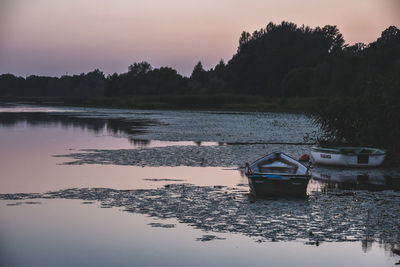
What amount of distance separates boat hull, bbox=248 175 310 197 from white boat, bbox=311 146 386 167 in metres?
9.48

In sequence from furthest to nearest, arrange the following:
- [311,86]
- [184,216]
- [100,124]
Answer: [311,86] → [100,124] → [184,216]

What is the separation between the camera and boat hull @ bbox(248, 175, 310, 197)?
19.5 meters

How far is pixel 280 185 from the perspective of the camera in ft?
64.1

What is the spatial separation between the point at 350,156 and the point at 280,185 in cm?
997

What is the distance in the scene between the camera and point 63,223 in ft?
53.4

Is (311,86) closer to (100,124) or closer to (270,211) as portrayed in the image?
(100,124)

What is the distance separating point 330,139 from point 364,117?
10.3 ft

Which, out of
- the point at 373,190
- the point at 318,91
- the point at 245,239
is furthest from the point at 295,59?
the point at 245,239

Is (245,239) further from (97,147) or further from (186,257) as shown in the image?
(97,147)

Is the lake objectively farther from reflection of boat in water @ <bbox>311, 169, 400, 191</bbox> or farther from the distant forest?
the distant forest

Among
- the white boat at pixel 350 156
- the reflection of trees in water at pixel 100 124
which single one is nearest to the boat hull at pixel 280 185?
the white boat at pixel 350 156

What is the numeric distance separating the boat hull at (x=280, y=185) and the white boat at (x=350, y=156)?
948cm

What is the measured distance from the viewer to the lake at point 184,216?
1327 centimetres

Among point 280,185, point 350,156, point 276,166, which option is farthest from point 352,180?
point 280,185
